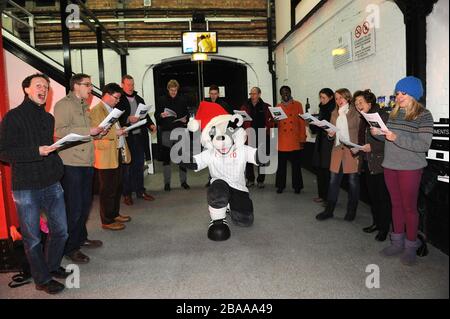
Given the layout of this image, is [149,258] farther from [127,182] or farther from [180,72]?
[180,72]

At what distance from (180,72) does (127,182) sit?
20.2 ft

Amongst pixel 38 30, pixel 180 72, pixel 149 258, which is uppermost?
pixel 38 30

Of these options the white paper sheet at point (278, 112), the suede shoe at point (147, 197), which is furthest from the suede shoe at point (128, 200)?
the white paper sheet at point (278, 112)

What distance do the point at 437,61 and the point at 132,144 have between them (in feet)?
11.7

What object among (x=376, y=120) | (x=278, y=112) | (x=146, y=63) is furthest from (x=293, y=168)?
(x=146, y=63)

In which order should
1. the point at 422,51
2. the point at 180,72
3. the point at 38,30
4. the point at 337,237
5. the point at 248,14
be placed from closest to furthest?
the point at 422,51
the point at 337,237
the point at 38,30
the point at 248,14
the point at 180,72

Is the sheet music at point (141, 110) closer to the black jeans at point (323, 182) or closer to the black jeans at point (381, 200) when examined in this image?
the black jeans at point (323, 182)

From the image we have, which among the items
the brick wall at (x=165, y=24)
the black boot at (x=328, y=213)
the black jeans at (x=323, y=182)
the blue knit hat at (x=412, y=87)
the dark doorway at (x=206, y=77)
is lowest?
the black boot at (x=328, y=213)

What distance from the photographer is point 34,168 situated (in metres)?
2.46

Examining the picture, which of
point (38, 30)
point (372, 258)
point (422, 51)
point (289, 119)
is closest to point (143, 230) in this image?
point (372, 258)

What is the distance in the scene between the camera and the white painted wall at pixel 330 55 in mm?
3898

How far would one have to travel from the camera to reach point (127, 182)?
5.11m

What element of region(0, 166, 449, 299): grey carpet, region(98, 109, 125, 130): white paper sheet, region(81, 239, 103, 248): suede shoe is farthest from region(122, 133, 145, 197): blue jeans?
region(98, 109, 125, 130): white paper sheet

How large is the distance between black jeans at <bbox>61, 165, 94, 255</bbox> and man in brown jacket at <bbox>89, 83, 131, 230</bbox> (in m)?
0.50
